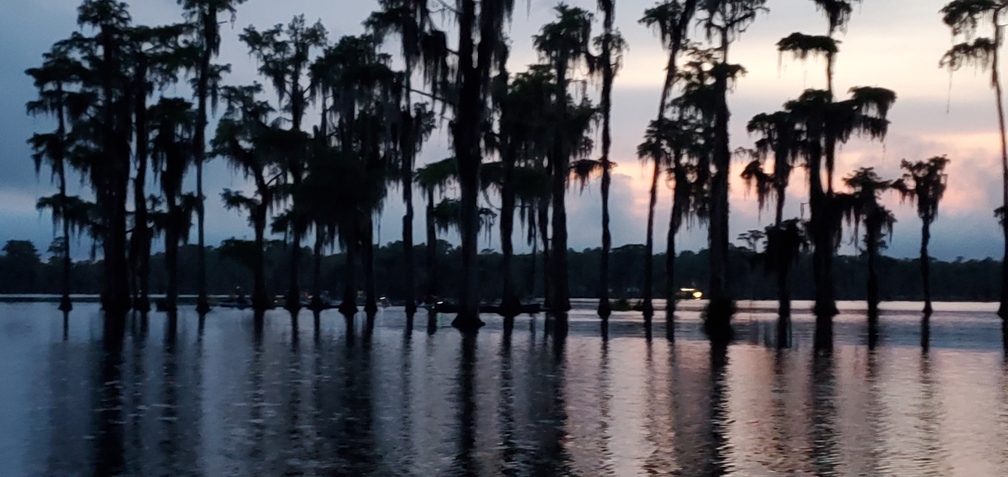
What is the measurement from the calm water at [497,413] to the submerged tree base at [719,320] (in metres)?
6.38

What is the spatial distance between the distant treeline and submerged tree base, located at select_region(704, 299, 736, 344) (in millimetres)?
99354

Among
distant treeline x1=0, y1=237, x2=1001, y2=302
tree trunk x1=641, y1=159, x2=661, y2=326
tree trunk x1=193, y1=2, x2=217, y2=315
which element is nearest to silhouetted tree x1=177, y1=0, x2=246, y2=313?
tree trunk x1=193, y1=2, x2=217, y2=315

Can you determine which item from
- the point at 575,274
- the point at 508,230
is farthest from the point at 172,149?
the point at 575,274

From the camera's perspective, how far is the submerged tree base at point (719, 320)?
104 ft

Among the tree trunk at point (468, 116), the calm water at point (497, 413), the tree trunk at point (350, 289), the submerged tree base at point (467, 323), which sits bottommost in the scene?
the calm water at point (497, 413)

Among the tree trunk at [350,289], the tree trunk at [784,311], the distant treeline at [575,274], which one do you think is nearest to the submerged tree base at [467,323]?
the tree trunk at [784,311]

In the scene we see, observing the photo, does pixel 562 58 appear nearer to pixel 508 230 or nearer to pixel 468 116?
pixel 508 230

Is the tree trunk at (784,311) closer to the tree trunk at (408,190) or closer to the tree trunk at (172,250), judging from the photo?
the tree trunk at (408,190)

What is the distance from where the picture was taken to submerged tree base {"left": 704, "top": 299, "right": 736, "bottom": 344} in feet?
104

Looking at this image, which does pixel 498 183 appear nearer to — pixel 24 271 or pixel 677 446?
pixel 677 446

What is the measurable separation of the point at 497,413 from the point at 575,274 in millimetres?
171898

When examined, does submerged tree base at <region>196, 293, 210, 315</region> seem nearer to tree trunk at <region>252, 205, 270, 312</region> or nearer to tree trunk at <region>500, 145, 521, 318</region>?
tree trunk at <region>252, 205, 270, 312</region>

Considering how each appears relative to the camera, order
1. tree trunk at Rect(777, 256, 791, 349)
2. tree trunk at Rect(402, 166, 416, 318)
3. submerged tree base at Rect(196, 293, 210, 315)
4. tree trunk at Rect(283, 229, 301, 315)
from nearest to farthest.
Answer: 1. tree trunk at Rect(777, 256, 791, 349)
2. tree trunk at Rect(402, 166, 416, 318)
3. submerged tree base at Rect(196, 293, 210, 315)
4. tree trunk at Rect(283, 229, 301, 315)

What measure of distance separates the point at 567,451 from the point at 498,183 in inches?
1740
